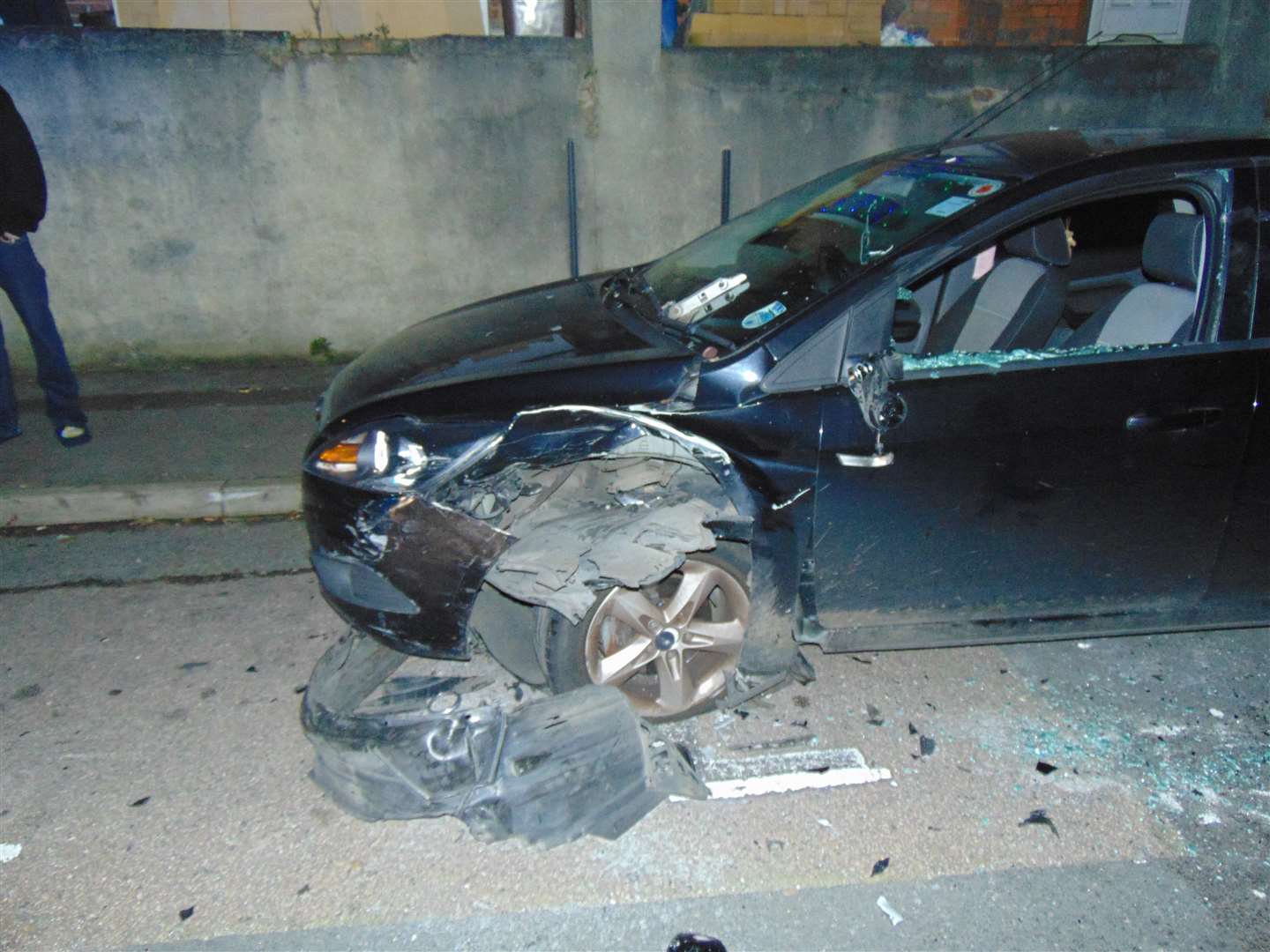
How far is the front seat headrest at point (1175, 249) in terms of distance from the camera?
319cm

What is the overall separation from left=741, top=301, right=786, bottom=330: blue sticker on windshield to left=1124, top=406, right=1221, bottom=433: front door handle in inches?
45.3

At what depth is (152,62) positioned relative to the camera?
6395mm

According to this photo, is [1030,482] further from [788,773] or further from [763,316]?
[788,773]

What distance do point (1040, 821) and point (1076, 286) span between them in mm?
2540

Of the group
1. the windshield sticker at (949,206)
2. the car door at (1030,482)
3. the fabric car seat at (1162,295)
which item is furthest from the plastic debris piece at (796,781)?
the windshield sticker at (949,206)

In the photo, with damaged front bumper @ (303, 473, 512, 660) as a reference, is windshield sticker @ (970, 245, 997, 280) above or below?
above

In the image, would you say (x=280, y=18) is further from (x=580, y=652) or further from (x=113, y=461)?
(x=580, y=652)

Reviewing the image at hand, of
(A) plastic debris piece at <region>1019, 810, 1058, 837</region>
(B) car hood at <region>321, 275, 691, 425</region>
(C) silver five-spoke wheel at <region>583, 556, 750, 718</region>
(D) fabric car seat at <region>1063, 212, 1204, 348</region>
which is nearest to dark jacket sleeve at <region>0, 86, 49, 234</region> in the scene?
(B) car hood at <region>321, 275, 691, 425</region>

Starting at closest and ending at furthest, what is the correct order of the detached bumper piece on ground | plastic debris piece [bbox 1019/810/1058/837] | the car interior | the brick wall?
the detached bumper piece on ground, plastic debris piece [bbox 1019/810/1058/837], the car interior, the brick wall

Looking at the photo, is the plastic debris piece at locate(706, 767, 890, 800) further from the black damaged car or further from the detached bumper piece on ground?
the black damaged car

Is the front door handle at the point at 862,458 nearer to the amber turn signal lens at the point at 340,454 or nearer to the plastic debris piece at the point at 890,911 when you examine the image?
the plastic debris piece at the point at 890,911

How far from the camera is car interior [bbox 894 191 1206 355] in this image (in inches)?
128

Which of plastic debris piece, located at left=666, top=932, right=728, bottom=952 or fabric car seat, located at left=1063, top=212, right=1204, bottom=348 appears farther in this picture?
fabric car seat, located at left=1063, top=212, right=1204, bottom=348

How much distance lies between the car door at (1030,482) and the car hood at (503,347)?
77 cm
